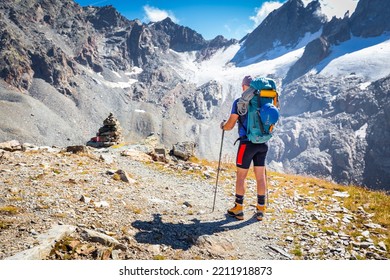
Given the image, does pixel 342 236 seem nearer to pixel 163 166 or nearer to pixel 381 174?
pixel 163 166

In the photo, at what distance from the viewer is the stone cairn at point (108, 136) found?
126 ft

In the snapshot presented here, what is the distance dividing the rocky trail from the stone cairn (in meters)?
27.7

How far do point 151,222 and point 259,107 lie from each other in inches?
163

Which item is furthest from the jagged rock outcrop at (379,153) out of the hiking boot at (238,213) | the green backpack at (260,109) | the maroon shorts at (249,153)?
the green backpack at (260,109)

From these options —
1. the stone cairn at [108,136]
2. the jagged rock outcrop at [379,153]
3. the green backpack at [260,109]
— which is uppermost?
the green backpack at [260,109]

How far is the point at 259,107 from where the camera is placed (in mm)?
7656

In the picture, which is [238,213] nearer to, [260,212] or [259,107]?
[260,212]

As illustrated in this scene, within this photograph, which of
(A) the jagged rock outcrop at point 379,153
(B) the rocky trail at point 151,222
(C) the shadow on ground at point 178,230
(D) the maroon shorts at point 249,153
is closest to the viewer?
(B) the rocky trail at point 151,222

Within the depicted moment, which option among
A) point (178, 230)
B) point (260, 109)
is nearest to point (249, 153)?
point (260, 109)

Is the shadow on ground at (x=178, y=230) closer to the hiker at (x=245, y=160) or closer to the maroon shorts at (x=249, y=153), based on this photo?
the hiker at (x=245, y=160)

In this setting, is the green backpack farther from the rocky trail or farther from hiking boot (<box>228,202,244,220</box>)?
the rocky trail

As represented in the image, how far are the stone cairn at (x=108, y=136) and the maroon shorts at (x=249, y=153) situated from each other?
107 feet
